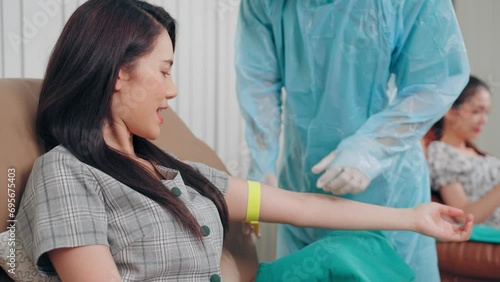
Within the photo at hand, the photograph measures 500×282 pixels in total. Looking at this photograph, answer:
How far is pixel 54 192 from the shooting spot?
1071mm

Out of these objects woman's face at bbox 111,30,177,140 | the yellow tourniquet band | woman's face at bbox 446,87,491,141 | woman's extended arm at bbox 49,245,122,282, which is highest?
woman's face at bbox 111,30,177,140

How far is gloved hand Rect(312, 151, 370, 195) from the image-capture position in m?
1.44

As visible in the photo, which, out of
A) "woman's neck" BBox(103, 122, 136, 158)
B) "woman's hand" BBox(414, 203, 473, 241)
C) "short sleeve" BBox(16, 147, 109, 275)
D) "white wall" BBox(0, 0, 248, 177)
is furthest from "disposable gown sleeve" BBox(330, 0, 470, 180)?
"white wall" BBox(0, 0, 248, 177)

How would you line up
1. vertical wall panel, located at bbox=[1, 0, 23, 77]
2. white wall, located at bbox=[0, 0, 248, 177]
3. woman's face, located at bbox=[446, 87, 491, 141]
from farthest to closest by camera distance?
woman's face, located at bbox=[446, 87, 491, 141] < white wall, located at bbox=[0, 0, 248, 177] < vertical wall panel, located at bbox=[1, 0, 23, 77]

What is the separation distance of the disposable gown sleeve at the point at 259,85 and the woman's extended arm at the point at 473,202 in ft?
4.30

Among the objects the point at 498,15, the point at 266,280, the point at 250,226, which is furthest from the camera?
the point at 498,15

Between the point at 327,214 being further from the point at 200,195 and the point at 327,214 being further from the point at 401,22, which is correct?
the point at 401,22

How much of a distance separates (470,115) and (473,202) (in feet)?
1.36

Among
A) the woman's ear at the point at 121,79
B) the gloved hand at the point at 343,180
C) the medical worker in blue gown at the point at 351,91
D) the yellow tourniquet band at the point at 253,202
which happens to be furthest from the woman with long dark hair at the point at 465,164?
the woman's ear at the point at 121,79

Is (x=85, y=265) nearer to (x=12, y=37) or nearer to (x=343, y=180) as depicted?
(x=343, y=180)

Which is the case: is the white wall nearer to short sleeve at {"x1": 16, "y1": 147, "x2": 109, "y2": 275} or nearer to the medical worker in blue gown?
the medical worker in blue gown

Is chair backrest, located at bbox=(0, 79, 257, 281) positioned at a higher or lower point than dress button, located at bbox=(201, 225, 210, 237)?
higher

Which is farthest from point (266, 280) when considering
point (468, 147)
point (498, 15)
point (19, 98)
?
point (498, 15)

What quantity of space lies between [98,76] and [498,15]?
9.10 feet
